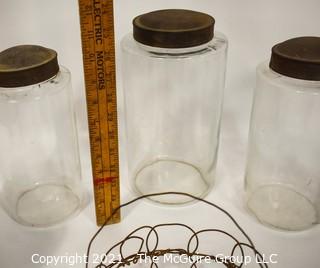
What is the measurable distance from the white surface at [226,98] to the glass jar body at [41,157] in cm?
5

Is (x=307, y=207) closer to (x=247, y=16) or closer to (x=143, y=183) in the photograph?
(x=143, y=183)

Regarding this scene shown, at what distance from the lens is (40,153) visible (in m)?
1.25

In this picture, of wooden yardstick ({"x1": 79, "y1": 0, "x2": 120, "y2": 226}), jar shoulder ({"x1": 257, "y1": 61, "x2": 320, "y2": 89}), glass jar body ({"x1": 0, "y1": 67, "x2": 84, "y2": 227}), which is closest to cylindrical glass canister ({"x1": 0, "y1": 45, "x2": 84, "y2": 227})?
glass jar body ({"x1": 0, "y1": 67, "x2": 84, "y2": 227})

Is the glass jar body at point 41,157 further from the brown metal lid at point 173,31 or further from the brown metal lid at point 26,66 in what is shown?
the brown metal lid at point 173,31

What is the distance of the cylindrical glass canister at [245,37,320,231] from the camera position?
106cm

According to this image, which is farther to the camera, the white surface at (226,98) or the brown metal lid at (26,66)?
the white surface at (226,98)

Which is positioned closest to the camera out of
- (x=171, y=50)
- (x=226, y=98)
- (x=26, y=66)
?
(x=26, y=66)

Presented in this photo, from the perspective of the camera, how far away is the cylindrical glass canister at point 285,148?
3.48ft

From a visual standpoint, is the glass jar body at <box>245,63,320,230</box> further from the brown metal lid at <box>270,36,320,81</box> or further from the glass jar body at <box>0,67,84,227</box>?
the glass jar body at <box>0,67,84,227</box>

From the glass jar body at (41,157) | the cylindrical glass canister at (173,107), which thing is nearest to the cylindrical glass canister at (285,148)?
the cylindrical glass canister at (173,107)

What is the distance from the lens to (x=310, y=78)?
3.09 ft

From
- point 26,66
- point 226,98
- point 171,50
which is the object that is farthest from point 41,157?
point 226,98

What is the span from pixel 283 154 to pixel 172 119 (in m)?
0.33

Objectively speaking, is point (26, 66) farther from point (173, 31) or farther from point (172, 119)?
point (172, 119)
